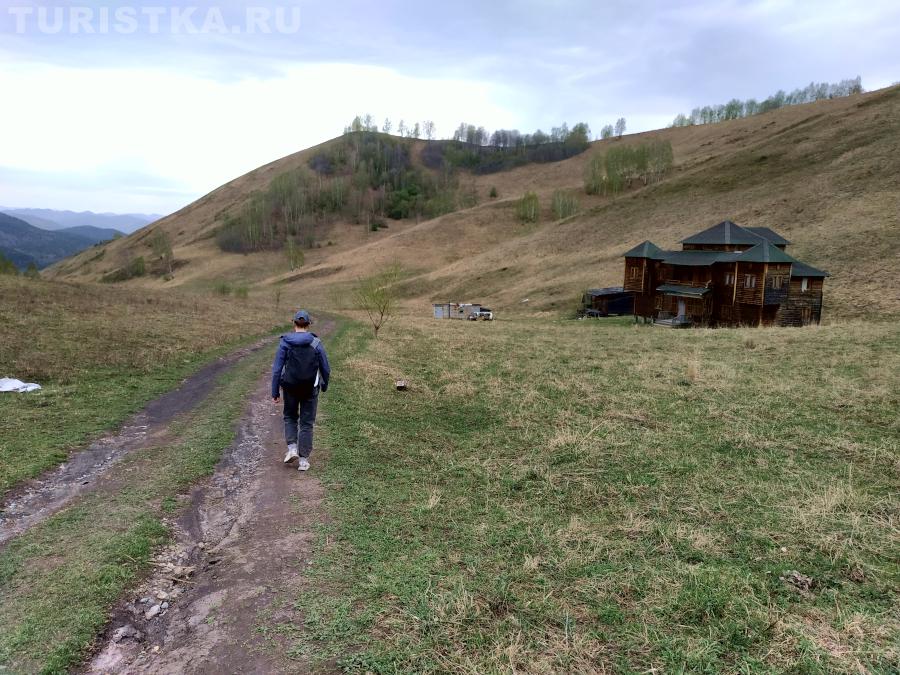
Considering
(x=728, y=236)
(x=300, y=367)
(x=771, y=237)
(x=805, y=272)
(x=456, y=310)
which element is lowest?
(x=456, y=310)

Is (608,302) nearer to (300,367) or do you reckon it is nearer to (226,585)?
(300,367)

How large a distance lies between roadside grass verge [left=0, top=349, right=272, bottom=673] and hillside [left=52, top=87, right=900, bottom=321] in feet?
138

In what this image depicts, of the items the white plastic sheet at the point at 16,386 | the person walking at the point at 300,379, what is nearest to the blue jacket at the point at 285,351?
the person walking at the point at 300,379

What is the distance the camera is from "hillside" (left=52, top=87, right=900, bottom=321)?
44719mm

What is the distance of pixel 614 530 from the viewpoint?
6.34m

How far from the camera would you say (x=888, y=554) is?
18.2ft

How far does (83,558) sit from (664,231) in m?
68.3

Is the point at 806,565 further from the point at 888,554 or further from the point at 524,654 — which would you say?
the point at 524,654

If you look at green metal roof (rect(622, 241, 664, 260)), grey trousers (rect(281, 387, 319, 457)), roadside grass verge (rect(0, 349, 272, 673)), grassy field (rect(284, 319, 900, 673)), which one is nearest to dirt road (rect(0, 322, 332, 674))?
roadside grass verge (rect(0, 349, 272, 673))

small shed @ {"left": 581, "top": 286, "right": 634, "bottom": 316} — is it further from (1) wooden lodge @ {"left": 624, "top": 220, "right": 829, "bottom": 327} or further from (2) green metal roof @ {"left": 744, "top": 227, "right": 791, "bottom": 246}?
(2) green metal roof @ {"left": 744, "top": 227, "right": 791, "bottom": 246}

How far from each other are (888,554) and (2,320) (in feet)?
89.4

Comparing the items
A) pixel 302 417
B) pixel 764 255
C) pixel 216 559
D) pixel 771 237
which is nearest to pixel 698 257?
pixel 764 255

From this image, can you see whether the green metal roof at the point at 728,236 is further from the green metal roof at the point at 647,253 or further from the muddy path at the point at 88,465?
the muddy path at the point at 88,465

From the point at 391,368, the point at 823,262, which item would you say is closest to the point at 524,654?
the point at 391,368
